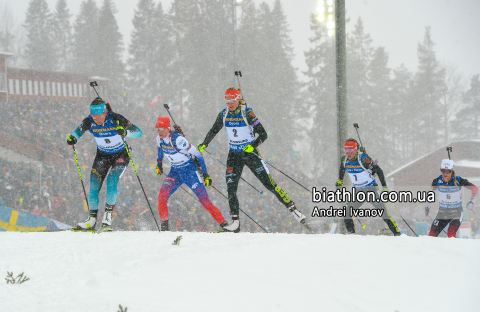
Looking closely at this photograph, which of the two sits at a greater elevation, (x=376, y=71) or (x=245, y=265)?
(x=376, y=71)

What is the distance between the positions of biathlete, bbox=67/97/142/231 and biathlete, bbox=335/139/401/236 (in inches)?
147

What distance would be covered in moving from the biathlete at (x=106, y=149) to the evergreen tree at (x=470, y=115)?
122 feet

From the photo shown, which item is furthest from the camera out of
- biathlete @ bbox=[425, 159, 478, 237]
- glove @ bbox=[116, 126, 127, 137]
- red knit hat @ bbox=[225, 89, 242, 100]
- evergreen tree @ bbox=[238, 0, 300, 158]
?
evergreen tree @ bbox=[238, 0, 300, 158]

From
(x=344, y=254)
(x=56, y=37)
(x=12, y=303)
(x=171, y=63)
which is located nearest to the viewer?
(x=12, y=303)

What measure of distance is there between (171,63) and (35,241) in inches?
1014

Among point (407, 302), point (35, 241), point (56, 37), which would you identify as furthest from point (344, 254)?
point (56, 37)

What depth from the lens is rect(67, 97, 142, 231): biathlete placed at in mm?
6001

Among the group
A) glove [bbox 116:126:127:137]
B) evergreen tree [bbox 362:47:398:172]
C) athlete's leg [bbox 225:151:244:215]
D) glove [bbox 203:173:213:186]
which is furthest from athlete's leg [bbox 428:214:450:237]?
evergreen tree [bbox 362:47:398:172]

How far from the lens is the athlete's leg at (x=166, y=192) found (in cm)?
644

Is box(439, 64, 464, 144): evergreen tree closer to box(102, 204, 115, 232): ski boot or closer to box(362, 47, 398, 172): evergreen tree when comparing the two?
box(362, 47, 398, 172): evergreen tree

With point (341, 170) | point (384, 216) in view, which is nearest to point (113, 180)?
point (341, 170)

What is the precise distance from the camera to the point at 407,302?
309 cm

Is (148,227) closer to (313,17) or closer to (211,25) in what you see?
(211,25)

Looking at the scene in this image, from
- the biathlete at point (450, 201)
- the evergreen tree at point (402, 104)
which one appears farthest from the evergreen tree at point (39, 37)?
the evergreen tree at point (402, 104)
